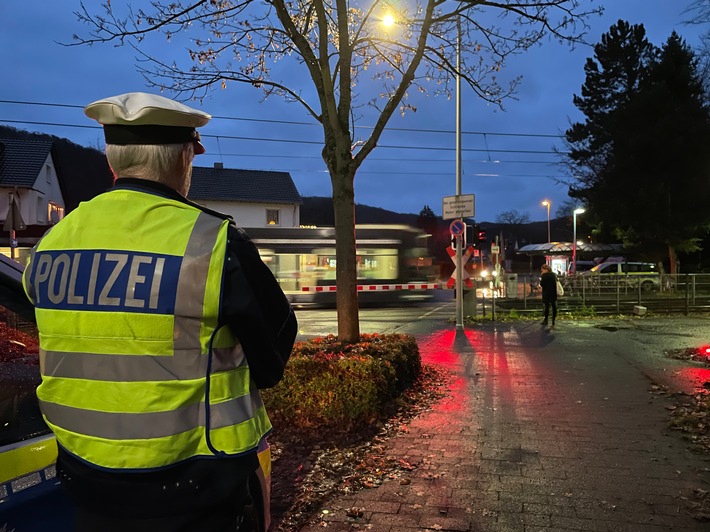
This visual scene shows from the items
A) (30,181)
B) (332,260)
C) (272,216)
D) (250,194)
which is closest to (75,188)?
(250,194)

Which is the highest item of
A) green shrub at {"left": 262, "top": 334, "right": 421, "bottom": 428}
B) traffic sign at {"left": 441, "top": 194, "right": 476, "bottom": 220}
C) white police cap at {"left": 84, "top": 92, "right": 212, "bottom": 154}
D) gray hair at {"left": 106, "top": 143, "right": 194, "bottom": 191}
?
traffic sign at {"left": 441, "top": 194, "right": 476, "bottom": 220}

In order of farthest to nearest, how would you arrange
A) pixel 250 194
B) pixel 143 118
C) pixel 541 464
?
1. pixel 250 194
2. pixel 541 464
3. pixel 143 118

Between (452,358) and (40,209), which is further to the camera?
(40,209)

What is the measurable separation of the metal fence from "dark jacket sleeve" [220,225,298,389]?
1784 centimetres

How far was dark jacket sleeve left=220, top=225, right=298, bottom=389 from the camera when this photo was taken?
4.53 feet

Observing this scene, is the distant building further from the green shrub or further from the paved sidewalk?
the paved sidewalk

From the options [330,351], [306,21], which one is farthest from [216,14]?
[330,351]

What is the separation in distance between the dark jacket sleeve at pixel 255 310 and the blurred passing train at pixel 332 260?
67.6ft

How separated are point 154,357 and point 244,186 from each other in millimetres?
46865

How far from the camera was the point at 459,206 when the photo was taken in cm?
1438

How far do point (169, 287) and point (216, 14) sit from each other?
715cm

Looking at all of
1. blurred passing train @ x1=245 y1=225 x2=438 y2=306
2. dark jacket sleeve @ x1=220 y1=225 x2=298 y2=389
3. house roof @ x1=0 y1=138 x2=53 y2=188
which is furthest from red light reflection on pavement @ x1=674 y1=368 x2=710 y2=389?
house roof @ x1=0 y1=138 x2=53 y2=188

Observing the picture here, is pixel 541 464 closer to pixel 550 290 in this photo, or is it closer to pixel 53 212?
pixel 550 290

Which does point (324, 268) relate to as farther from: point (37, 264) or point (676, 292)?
point (37, 264)
